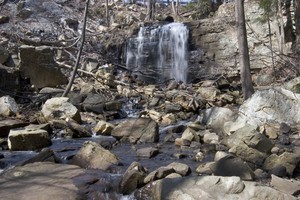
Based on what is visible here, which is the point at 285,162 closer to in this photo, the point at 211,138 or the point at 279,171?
the point at 279,171

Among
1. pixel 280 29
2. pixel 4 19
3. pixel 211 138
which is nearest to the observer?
pixel 211 138

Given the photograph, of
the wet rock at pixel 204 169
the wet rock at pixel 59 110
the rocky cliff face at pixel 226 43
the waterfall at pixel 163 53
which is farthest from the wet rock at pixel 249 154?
the waterfall at pixel 163 53

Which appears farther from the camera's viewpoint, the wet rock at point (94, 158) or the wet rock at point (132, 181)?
the wet rock at point (94, 158)

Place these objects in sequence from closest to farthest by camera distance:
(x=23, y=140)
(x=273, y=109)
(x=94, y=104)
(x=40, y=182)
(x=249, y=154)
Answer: (x=40, y=182)
(x=249, y=154)
(x=23, y=140)
(x=273, y=109)
(x=94, y=104)

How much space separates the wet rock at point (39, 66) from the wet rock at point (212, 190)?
8.94m

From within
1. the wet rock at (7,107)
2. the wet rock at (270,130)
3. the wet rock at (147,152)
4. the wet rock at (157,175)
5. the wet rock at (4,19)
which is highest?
the wet rock at (4,19)

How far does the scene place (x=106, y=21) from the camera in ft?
84.8

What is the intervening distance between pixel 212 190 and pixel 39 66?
373 inches

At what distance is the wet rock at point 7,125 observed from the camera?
26.9 ft

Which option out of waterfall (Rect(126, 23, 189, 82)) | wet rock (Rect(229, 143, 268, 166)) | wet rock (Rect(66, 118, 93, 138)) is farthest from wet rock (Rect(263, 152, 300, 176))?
waterfall (Rect(126, 23, 189, 82))

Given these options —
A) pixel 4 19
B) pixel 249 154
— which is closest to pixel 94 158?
pixel 249 154

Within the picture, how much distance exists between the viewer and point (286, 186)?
439cm

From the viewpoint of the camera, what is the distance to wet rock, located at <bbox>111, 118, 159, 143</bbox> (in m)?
7.82

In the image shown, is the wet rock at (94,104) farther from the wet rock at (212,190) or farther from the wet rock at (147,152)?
the wet rock at (212,190)
